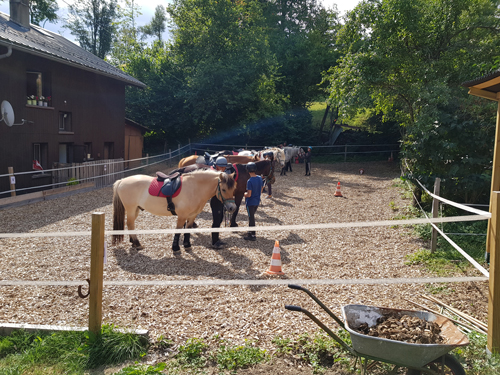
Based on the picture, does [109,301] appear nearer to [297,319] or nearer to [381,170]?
[297,319]

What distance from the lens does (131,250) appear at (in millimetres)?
7848

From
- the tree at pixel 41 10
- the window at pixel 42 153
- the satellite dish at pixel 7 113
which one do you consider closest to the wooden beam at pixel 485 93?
the satellite dish at pixel 7 113

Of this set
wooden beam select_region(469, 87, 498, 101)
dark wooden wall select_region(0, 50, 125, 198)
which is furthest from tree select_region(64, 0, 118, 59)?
wooden beam select_region(469, 87, 498, 101)

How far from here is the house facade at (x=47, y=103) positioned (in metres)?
14.8

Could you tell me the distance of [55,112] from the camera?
17641 millimetres

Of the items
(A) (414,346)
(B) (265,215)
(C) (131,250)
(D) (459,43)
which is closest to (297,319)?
(A) (414,346)

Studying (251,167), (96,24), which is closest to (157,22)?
(96,24)

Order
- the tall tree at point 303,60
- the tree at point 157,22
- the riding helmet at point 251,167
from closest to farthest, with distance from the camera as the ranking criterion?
the riding helmet at point 251,167, the tall tree at point 303,60, the tree at point 157,22

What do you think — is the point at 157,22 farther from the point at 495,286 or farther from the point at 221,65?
the point at 495,286

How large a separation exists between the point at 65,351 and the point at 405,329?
10.1 feet

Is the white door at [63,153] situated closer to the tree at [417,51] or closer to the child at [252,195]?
the tree at [417,51]

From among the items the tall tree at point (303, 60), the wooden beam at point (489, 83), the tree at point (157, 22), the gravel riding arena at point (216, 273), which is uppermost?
the tree at point (157, 22)

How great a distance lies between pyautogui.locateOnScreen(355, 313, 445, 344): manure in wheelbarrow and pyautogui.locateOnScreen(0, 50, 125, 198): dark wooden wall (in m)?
14.6

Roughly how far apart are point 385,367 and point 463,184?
6631 millimetres
